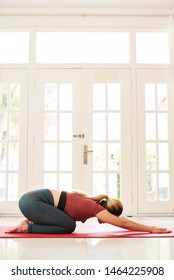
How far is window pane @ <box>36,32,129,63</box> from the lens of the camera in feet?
15.5

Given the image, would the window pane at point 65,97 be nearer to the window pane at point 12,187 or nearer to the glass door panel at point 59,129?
the glass door panel at point 59,129

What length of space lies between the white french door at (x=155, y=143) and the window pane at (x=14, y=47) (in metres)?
1.75

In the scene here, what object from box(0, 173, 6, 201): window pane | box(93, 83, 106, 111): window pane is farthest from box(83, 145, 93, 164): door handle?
box(0, 173, 6, 201): window pane

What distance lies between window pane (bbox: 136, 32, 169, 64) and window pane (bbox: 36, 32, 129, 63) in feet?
0.65

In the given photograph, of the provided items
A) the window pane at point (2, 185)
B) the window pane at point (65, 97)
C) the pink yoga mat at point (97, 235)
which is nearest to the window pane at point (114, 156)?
the window pane at point (65, 97)

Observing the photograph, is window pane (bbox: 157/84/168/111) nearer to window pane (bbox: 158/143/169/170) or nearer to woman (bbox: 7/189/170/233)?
window pane (bbox: 158/143/169/170)

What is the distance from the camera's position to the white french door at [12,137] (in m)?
4.54

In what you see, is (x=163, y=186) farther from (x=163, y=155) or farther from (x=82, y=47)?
(x=82, y=47)

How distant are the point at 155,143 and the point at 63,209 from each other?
232 cm

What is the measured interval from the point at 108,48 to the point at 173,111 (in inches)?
53.6
